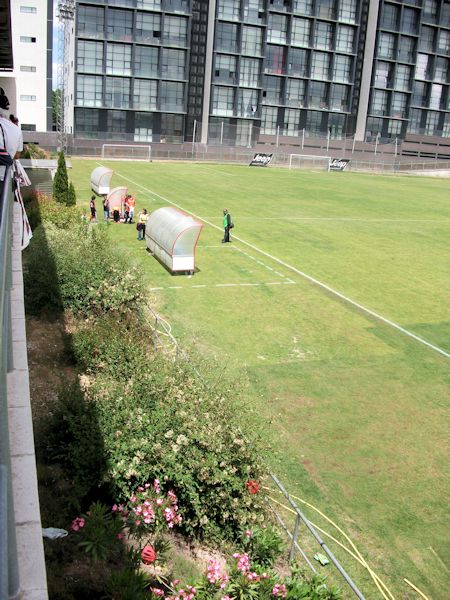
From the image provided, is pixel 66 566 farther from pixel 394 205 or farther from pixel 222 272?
pixel 394 205

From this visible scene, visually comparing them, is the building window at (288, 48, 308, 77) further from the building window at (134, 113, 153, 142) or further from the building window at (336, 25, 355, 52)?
the building window at (134, 113, 153, 142)

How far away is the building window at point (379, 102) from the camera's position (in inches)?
4003

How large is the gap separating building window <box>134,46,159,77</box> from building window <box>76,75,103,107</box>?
5537 millimetres

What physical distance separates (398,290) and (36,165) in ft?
122

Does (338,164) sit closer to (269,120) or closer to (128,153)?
(269,120)

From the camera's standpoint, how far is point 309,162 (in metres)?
84.1

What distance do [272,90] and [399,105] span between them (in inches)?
906

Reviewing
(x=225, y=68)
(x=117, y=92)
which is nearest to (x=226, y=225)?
(x=117, y=92)

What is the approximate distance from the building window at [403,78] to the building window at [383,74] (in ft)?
4.24

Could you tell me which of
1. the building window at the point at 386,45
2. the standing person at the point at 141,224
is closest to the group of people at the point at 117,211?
the standing person at the point at 141,224

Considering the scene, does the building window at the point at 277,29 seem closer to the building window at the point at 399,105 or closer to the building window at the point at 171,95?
the building window at the point at 171,95

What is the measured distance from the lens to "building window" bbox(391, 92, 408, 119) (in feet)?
338

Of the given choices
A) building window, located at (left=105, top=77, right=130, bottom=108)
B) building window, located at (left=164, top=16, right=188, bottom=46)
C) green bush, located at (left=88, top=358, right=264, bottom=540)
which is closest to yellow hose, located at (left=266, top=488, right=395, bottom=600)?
green bush, located at (left=88, top=358, right=264, bottom=540)

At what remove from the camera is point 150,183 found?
51.4 metres
